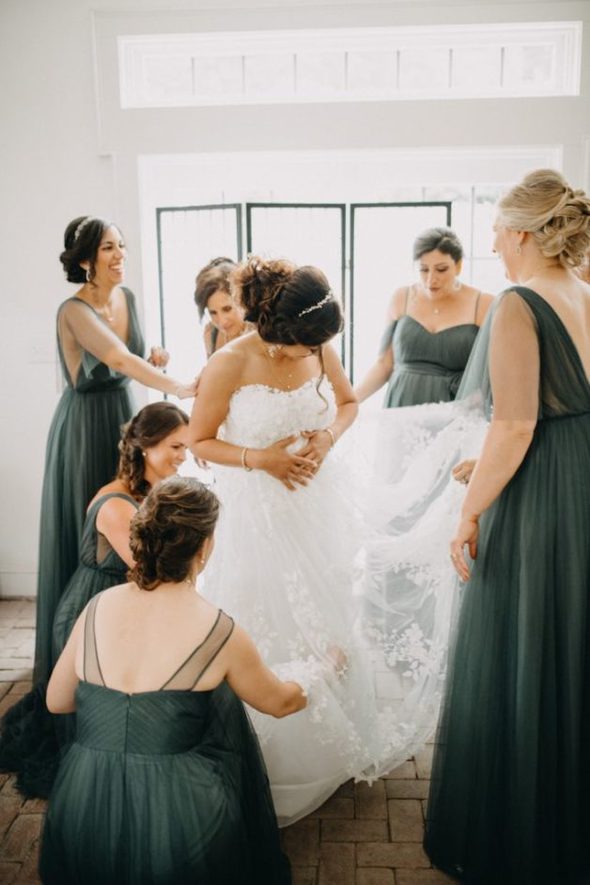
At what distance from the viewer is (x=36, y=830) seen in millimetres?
2590

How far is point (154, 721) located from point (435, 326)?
2.41 metres

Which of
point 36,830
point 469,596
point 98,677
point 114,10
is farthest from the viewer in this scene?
point 114,10

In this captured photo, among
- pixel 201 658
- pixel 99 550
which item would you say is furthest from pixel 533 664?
pixel 99 550

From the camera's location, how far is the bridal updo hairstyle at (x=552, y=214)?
1998mm

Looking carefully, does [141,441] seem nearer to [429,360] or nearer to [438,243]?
[429,360]

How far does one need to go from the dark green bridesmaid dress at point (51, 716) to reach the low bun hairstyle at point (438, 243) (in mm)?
1830

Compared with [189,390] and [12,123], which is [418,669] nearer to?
[189,390]

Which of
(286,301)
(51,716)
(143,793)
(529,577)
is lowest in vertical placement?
(51,716)

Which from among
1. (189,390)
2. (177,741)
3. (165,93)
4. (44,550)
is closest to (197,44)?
(165,93)

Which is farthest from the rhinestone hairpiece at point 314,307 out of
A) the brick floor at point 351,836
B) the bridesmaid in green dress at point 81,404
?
the brick floor at point 351,836

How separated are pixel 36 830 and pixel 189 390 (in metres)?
1.57

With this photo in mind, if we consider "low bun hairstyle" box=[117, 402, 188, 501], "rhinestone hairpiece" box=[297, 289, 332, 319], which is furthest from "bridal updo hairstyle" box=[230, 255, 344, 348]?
"low bun hairstyle" box=[117, 402, 188, 501]

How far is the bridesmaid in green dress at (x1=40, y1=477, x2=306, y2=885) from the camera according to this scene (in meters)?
1.79

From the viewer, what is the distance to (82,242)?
3229 millimetres
